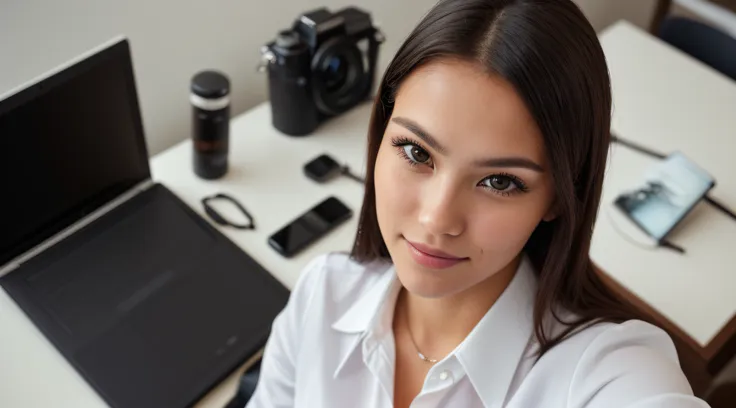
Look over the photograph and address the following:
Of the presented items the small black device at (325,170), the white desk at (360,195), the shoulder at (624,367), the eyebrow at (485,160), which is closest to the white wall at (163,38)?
the white desk at (360,195)

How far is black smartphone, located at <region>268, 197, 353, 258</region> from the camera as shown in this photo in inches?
51.0

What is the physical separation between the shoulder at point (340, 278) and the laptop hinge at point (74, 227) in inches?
18.7

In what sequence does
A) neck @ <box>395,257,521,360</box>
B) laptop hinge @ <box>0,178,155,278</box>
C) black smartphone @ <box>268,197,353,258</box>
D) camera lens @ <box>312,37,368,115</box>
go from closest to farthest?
neck @ <box>395,257,521,360</box>, laptop hinge @ <box>0,178,155,278</box>, black smartphone @ <box>268,197,353,258</box>, camera lens @ <box>312,37,368,115</box>

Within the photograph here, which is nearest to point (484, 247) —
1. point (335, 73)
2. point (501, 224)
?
point (501, 224)

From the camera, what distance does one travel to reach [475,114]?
679 millimetres

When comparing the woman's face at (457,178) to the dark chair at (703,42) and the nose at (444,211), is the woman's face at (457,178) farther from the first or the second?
the dark chair at (703,42)

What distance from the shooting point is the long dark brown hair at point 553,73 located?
0.66m

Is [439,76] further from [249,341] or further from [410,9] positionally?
[410,9]

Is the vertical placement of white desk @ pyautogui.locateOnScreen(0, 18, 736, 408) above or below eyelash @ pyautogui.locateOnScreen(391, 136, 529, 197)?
below

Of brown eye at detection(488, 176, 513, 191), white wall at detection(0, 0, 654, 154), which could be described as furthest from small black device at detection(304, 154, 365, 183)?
brown eye at detection(488, 176, 513, 191)

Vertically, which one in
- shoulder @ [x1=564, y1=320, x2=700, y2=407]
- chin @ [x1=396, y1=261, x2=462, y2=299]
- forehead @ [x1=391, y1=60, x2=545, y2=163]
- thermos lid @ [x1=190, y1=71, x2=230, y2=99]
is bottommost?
thermos lid @ [x1=190, y1=71, x2=230, y2=99]

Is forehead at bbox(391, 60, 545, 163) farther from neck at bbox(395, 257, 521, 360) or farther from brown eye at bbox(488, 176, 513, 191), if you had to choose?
neck at bbox(395, 257, 521, 360)

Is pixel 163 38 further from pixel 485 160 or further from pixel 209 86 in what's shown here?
pixel 485 160

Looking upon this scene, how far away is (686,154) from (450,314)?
0.91 metres
